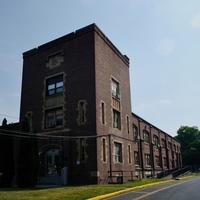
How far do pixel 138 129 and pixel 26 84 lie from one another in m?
17.9

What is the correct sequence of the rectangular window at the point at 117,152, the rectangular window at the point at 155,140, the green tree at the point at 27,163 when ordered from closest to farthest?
the green tree at the point at 27,163 < the rectangular window at the point at 117,152 < the rectangular window at the point at 155,140

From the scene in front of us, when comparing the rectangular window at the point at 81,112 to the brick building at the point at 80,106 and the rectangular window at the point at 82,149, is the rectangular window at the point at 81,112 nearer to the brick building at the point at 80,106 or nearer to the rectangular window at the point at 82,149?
the brick building at the point at 80,106

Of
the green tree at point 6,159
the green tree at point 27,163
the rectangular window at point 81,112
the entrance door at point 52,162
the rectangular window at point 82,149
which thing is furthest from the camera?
the entrance door at point 52,162

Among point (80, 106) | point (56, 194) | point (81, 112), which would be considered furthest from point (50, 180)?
point (56, 194)

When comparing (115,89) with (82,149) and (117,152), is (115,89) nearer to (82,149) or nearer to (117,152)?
(117,152)

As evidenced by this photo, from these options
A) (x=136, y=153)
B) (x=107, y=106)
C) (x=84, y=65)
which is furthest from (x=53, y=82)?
(x=136, y=153)

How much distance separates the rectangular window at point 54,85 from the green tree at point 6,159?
5964 millimetres

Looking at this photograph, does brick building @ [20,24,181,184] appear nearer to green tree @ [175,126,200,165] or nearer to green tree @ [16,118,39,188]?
green tree @ [16,118,39,188]

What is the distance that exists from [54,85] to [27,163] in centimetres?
1031

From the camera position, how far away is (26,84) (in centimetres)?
3055

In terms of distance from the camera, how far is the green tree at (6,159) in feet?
74.2

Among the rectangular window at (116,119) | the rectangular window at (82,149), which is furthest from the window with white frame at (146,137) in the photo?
the rectangular window at (82,149)

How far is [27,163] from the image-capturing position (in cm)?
2062

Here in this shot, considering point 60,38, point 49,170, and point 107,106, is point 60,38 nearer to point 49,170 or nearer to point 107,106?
point 107,106
